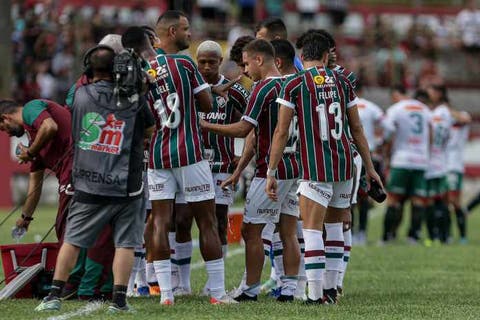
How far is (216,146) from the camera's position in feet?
38.5

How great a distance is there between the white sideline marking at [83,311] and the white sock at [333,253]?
1.98 m

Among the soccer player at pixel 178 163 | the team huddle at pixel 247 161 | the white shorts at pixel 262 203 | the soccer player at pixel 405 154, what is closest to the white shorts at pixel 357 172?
the team huddle at pixel 247 161

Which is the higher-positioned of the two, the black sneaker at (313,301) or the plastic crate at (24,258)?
the plastic crate at (24,258)

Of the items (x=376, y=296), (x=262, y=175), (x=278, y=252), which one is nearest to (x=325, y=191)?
(x=262, y=175)

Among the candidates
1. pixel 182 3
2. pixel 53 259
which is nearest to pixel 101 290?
pixel 53 259

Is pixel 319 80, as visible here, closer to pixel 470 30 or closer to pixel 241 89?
pixel 241 89

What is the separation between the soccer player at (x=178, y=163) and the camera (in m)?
10.3

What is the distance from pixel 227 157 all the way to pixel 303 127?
4.78 feet

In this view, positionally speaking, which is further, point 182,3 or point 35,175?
point 182,3

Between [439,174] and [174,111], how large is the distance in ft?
35.1

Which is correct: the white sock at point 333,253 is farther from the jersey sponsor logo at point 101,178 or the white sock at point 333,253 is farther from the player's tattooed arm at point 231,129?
the jersey sponsor logo at point 101,178

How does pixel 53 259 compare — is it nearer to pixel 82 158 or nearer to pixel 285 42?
pixel 82 158

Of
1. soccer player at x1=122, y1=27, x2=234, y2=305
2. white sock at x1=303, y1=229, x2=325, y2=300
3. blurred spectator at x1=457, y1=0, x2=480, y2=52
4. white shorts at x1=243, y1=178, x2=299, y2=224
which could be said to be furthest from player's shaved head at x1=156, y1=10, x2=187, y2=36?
blurred spectator at x1=457, y1=0, x2=480, y2=52

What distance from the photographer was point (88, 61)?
9516 millimetres
